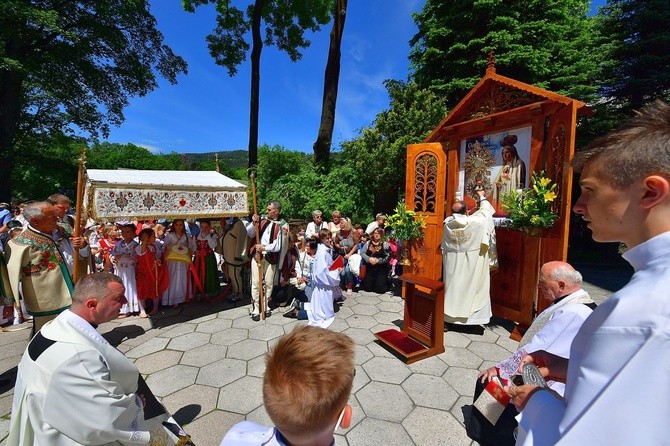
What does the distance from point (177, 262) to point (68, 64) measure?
593 inches

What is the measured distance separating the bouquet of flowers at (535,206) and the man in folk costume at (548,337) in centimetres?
212

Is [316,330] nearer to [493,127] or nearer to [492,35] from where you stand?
[493,127]

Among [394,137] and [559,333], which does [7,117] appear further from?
[559,333]

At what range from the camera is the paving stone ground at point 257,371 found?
2.89 meters

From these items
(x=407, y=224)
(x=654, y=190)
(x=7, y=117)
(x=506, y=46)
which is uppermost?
(x=506, y=46)

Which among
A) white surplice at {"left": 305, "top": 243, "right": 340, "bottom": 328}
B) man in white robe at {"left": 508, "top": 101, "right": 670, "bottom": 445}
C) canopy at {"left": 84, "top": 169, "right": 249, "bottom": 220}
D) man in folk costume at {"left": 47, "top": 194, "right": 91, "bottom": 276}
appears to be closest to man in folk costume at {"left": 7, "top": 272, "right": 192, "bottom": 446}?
man in white robe at {"left": 508, "top": 101, "right": 670, "bottom": 445}

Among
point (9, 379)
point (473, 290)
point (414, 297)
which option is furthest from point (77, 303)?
point (473, 290)

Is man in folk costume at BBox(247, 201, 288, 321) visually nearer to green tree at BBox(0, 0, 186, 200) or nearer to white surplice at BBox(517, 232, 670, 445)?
white surplice at BBox(517, 232, 670, 445)

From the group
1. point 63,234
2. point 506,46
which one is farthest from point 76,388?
point 506,46

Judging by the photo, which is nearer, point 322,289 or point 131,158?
point 322,289

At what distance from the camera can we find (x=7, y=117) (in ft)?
40.7

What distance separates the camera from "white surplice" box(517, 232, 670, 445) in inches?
26.3

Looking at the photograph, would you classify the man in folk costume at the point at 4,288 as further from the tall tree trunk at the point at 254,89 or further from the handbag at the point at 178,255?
the tall tree trunk at the point at 254,89

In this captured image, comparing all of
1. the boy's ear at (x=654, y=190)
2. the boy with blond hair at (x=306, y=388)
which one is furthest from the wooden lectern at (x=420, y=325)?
the boy's ear at (x=654, y=190)
